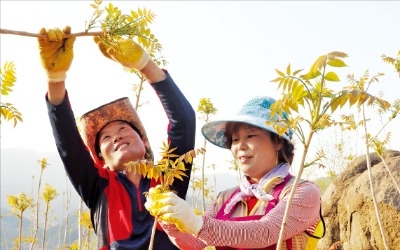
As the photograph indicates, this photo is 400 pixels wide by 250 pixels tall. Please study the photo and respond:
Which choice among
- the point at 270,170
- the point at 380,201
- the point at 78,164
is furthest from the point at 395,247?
the point at 78,164

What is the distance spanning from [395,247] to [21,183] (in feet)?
689

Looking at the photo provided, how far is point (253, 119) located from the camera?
187 centimetres

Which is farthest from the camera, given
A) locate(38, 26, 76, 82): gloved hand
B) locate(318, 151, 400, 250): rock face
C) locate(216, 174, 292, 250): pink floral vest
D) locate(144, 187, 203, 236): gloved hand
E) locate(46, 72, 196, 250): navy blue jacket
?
locate(318, 151, 400, 250): rock face

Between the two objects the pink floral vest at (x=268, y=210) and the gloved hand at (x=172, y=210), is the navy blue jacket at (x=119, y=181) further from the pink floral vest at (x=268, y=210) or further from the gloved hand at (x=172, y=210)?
the gloved hand at (x=172, y=210)

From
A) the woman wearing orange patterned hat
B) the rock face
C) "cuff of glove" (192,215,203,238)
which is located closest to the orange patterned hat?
the woman wearing orange patterned hat

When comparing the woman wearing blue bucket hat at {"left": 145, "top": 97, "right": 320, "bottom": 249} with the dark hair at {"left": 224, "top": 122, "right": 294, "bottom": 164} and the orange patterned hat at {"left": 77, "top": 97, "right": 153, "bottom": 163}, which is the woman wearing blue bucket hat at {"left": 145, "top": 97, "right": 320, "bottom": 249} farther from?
the orange patterned hat at {"left": 77, "top": 97, "right": 153, "bottom": 163}

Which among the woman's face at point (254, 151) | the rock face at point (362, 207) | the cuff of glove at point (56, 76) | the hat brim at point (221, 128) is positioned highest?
the cuff of glove at point (56, 76)

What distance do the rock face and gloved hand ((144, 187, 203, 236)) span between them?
5.08m

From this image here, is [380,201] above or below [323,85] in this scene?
below

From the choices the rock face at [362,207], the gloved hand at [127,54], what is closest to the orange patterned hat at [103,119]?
the gloved hand at [127,54]

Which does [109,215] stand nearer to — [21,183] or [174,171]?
[174,171]

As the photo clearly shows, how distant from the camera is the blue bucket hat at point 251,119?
186 centimetres

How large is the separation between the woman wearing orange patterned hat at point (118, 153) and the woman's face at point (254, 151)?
250mm

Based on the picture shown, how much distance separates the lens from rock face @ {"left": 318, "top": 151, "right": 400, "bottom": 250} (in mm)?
5820
